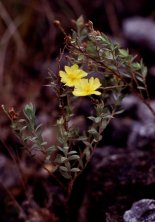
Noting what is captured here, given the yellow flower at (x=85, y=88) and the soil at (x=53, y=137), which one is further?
the soil at (x=53, y=137)

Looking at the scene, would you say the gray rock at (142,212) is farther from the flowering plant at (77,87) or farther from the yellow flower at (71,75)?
the yellow flower at (71,75)

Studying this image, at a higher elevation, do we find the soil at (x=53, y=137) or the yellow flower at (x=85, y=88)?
the yellow flower at (x=85, y=88)

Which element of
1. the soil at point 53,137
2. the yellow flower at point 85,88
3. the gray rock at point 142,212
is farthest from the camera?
the soil at point 53,137

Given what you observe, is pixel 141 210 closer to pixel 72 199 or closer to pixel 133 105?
pixel 72 199

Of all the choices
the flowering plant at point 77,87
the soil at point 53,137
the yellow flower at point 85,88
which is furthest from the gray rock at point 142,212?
the yellow flower at point 85,88

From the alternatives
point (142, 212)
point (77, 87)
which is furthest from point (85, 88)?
point (142, 212)

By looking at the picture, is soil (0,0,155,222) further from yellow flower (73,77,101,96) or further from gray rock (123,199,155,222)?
yellow flower (73,77,101,96)

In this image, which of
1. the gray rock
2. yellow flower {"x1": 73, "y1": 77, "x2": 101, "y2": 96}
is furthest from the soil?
yellow flower {"x1": 73, "y1": 77, "x2": 101, "y2": 96}
